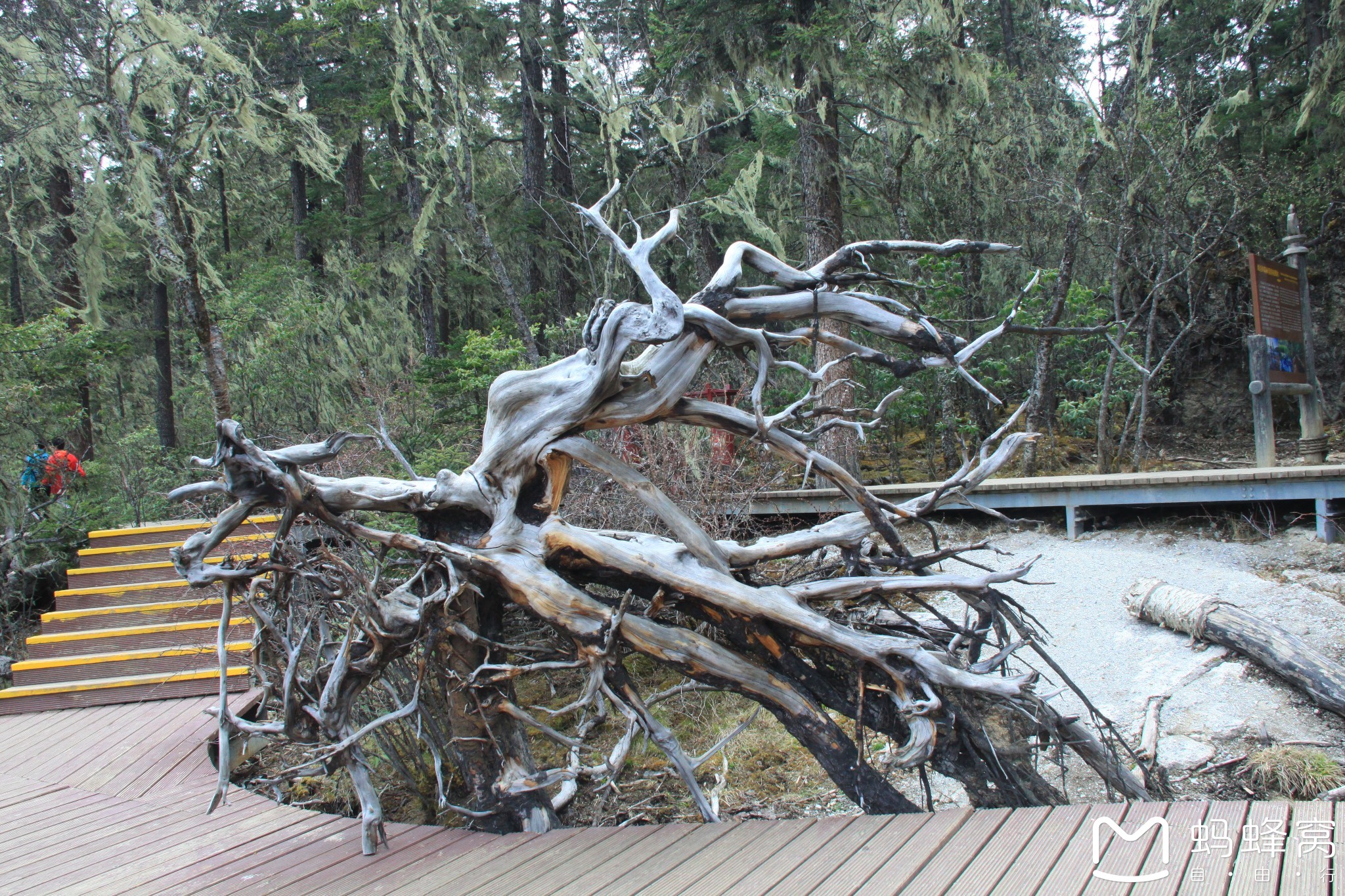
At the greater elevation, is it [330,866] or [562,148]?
[562,148]

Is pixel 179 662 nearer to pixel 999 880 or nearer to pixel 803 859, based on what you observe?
pixel 803 859

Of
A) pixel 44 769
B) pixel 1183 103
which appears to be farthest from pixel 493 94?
pixel 44 769

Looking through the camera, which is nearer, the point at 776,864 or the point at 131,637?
the point at 776,864

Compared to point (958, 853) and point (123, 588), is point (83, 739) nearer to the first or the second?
point (123, 588)

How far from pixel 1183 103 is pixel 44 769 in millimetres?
14331

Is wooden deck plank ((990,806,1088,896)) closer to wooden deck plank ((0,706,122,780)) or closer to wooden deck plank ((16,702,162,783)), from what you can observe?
wooden deck plank ((16,702,162,783))

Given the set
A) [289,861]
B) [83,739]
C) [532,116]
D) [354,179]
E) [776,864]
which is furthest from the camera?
[354,179]

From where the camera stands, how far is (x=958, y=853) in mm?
2801

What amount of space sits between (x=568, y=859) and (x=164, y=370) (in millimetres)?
13988

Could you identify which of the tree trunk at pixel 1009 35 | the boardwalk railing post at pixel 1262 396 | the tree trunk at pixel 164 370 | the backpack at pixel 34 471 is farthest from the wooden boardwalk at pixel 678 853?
the tree trunk at pixel 1009 35

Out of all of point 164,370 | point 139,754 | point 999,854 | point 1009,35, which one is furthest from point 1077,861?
point 1009,35

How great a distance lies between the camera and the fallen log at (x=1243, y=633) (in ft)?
16.1

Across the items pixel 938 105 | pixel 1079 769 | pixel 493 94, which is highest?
pixel 493 94

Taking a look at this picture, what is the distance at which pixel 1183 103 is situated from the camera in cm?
1126
